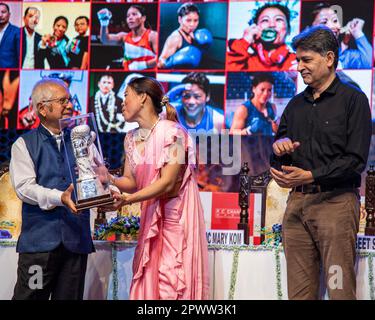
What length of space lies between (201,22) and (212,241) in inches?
88.9

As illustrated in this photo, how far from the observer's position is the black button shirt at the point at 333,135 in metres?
3.35

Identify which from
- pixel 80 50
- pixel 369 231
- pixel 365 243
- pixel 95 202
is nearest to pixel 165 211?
pixel 95 202

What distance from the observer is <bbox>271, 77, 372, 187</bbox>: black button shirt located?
335cm

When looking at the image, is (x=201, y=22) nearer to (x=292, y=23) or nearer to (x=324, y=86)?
(x=292, y=23)

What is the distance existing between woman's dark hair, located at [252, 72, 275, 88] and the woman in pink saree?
2.14m

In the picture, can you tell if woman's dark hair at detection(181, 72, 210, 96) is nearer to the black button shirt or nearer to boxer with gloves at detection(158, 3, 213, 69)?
boxer with gloves at detection(158, 3, 213, 69)

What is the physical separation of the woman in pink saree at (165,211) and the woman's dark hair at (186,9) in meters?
2.24

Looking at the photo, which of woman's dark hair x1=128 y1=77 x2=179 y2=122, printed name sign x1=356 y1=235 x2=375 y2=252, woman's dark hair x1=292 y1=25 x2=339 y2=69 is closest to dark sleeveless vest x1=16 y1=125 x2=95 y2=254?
woman's dark hair x1=128 y1=77 x2=179 y2=122

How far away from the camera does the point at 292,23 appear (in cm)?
565

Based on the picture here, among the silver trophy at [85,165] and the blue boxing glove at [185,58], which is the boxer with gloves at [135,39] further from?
the silver trophy at [85,165]

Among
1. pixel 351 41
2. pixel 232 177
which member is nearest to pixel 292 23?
pixel 351 41

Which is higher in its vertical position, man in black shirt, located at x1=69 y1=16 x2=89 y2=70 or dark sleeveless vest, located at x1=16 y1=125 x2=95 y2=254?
man in black shirt, located at x1=69 y1=16 x2=89 y2=70

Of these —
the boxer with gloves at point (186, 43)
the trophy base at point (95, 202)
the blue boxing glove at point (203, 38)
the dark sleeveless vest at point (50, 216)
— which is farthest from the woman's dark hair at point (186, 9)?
the trophy base at point (95, 202)

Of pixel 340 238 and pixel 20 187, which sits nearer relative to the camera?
pixel 340 238
